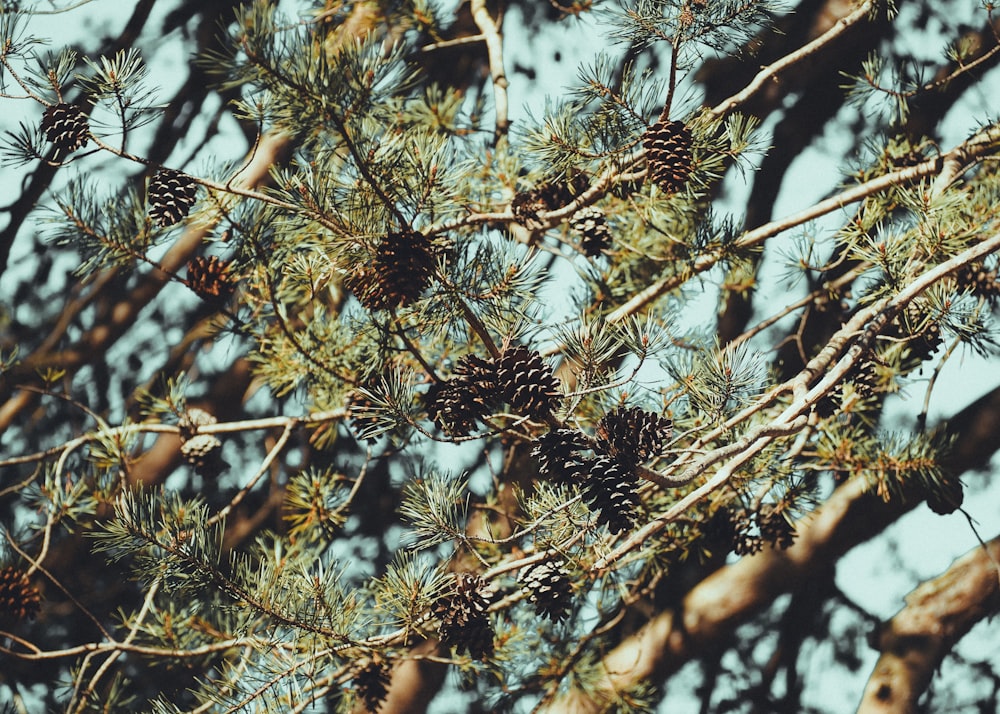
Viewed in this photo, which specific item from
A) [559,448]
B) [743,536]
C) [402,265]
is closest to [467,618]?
[559,448]

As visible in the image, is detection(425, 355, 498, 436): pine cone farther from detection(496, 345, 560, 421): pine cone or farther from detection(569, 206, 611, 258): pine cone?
detection(569, 206, 611, 258): pine cone

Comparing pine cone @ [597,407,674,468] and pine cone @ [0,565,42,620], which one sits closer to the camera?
pine cone @ [597,407,674,468]

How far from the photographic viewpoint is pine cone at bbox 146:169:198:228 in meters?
0.90

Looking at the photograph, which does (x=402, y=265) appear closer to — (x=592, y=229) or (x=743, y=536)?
(x=592, y=229)

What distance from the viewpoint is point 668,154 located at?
3.00 feet

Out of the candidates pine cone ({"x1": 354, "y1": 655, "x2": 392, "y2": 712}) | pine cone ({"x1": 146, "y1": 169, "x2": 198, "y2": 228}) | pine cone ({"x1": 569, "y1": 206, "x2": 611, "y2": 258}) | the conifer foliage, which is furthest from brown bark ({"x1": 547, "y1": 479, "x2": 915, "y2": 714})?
pine cone ({"x1": 146, "y1": 169, "x2": 198, "y2": 228})

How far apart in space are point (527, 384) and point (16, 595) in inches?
32.3

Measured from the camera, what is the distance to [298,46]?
792 millimetres

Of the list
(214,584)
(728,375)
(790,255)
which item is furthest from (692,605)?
(214,584)

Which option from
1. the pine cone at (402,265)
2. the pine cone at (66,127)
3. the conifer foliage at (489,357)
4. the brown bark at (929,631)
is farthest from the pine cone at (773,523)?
the pine cone at (66,127)

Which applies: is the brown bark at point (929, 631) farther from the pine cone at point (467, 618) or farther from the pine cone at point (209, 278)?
the pine cone at point (209, 278)

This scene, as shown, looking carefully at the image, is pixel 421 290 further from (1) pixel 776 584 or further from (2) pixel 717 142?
(1) pixel 776 584

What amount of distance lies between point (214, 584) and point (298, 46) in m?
0.50

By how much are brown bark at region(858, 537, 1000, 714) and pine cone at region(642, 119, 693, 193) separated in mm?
763
